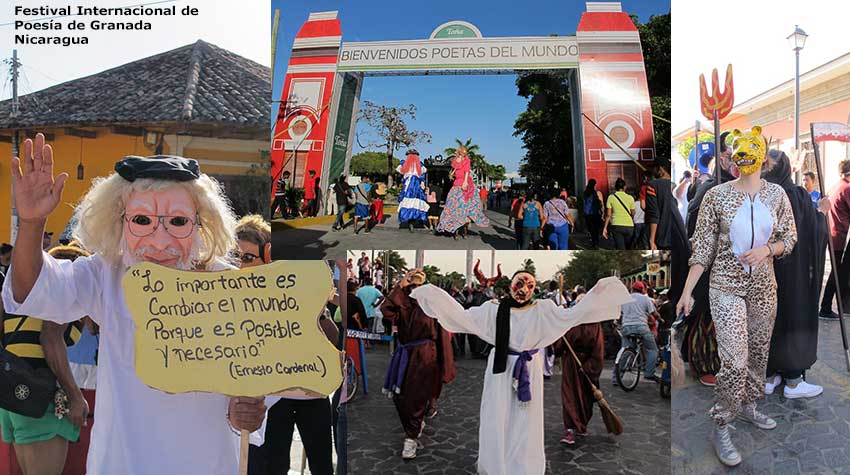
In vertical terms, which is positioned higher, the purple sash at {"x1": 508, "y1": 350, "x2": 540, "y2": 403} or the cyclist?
the cyclist

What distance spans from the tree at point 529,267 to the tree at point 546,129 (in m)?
0.57

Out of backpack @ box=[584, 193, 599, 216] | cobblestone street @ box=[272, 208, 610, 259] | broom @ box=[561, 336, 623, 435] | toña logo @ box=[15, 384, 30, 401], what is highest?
backpack @ box=[584, 193, 599, 216]

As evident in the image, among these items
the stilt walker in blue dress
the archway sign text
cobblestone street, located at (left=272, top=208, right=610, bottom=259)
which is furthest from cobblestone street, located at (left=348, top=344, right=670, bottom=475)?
the archway sign text

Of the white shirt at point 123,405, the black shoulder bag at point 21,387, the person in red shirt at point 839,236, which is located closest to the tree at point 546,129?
the person in red shirt at point 839,236

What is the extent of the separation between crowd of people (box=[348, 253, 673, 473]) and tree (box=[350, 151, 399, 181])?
77 centimetres

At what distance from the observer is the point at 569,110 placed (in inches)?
150

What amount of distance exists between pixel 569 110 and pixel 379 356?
6.18 ft

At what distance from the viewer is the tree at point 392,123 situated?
3967 mm

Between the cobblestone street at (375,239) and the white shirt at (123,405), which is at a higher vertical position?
the cobblestone street at (375,239)

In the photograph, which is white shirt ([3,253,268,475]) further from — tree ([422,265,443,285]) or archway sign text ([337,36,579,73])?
archway sign text ([337,36,579,73])

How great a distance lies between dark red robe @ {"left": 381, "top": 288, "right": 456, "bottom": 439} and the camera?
364cm

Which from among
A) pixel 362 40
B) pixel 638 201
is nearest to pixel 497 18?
pixel 362 40

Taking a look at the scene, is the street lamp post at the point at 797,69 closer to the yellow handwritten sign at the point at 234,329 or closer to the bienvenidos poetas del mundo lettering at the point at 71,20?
the yellow handwritten sign at the point at 234,329

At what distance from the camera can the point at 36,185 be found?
7.95 feet
